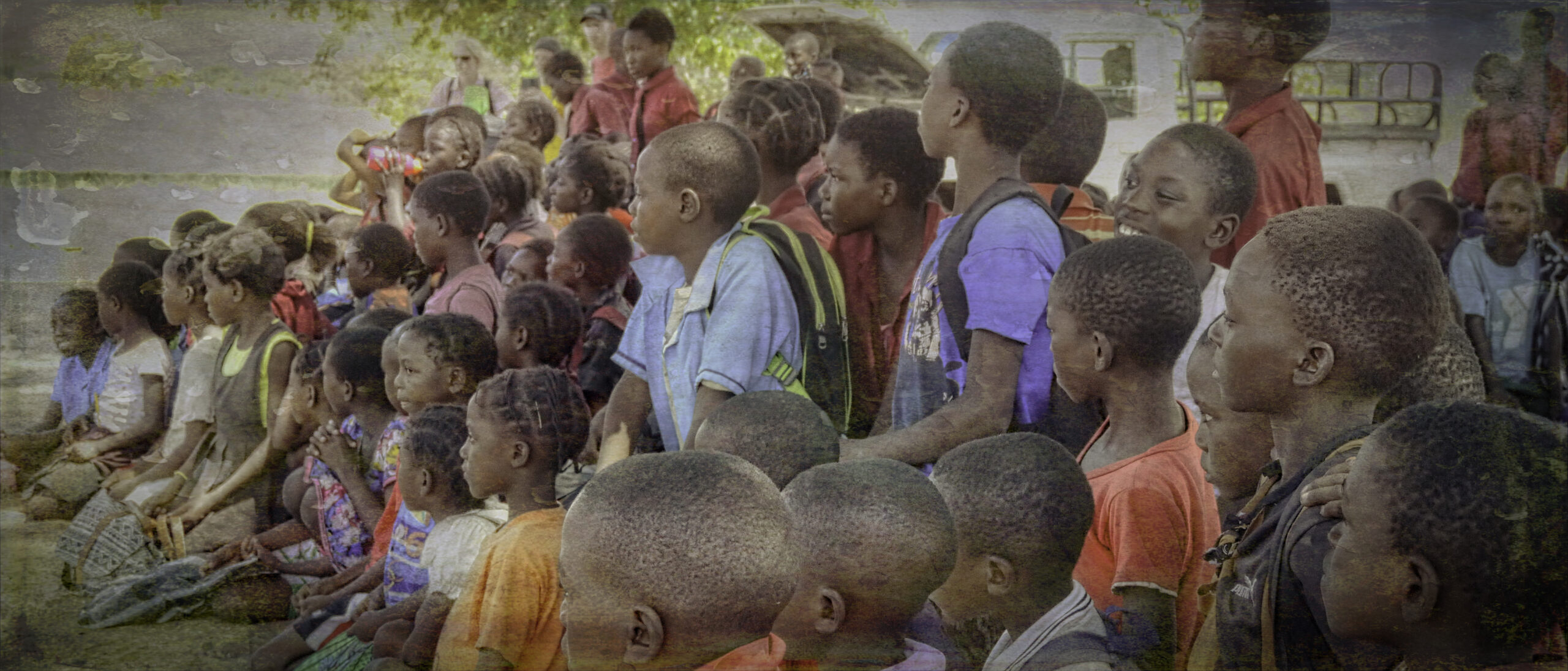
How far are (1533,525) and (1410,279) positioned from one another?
1.20ft

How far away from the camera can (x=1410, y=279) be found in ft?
5.29

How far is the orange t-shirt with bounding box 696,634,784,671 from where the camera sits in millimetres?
1608

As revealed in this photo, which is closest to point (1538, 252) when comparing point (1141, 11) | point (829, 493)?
point (1141, 11)

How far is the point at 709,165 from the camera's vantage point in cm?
250

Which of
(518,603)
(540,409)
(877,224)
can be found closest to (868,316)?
(877,224)

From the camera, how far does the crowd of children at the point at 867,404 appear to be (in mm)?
1590

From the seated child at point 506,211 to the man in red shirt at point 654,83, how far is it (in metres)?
0.42

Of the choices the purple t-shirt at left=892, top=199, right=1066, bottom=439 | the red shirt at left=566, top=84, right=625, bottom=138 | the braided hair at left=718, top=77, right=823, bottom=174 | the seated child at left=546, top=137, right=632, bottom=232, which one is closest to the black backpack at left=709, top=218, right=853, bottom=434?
the purple t-shirt at left=892, top=199, right=1066, bottom=439

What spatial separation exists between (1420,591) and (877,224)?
141 centimetres

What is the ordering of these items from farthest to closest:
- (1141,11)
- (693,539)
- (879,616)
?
(1141,11), (879,616), (693,539)

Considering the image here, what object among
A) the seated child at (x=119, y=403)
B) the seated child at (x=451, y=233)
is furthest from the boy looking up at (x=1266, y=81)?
the seated child at (x=119, y=403)

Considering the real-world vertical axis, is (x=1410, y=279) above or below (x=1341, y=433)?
above

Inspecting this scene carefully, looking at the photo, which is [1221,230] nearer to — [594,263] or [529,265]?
[594,263]

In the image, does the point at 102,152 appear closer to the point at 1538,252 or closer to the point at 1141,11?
the point at 1141,11
